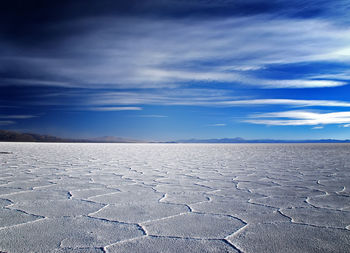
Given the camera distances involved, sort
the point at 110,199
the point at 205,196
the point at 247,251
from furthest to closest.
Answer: the point at 205,196
the point at 110,199
the point at 247,251

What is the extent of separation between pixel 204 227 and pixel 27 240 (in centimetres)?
84

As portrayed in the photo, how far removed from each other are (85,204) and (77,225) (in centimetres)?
51

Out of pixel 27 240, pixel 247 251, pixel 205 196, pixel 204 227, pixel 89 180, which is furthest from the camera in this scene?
pixel 89 180

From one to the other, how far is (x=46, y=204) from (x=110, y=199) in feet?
1.44

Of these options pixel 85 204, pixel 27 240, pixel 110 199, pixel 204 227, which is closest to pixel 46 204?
pixel 85 204

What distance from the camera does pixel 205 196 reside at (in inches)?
94.4

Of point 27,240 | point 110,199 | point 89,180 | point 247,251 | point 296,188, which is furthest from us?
point 89,180

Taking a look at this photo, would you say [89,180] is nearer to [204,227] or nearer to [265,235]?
[204,227]

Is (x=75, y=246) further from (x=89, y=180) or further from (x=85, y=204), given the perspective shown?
(x=89, y=180)

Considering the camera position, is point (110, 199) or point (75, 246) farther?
point (110, 199)


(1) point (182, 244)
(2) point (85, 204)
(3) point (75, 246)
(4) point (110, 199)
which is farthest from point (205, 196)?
(3) point (75, 246)

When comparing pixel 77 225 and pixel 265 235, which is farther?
pixel 77 225

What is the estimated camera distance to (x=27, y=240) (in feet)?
4.40

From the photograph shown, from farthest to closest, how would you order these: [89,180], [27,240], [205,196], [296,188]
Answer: [89,180] < [296,188] < [205,196] < [27,240]
